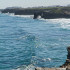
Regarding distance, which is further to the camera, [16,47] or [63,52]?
[16,47]

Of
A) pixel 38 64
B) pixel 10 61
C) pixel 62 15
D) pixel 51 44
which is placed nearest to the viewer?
pixel 38 64

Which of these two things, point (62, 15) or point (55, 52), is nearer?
point (55, 52)

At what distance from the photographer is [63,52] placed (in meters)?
38.2

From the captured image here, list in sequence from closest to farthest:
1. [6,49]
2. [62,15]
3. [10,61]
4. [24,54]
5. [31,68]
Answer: [31,68] < [10,61] < [24,54] < [6,49] < [62,15]

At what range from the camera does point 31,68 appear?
27641 mm

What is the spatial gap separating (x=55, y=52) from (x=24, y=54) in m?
5.23

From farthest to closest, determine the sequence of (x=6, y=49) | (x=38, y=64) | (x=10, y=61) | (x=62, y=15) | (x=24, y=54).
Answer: (x=62, y=15) → (x=6, y=49) → (x=24, y=54) → (x=10, y=61) → (x=38, y=64)

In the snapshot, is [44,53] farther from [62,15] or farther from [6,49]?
[62,15]

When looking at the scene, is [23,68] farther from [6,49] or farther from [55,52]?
[6,49]

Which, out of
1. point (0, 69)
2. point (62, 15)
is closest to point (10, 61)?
point (0, 69)

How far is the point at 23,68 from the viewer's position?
92.5 feet

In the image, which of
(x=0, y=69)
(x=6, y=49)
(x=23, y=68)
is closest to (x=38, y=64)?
(x=23, y=68)

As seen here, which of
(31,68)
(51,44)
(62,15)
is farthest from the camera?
(62,15)

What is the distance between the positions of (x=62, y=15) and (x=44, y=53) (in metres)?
108
